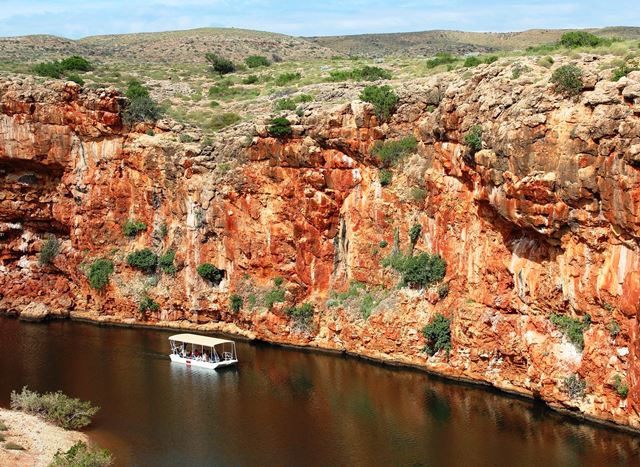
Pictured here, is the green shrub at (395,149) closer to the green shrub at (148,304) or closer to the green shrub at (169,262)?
the green shrub at (169,262)

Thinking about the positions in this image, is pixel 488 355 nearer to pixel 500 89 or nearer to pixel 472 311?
pixel 472 311

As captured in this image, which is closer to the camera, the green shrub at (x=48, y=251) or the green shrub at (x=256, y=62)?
the green shrub at (x=48, y=251)

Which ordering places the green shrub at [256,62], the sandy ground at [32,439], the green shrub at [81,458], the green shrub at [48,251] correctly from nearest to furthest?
the green shrub at [81,458]
the sandy ground at [32,439]
the green shrub at [48,251]
the green shrub at [256,62]

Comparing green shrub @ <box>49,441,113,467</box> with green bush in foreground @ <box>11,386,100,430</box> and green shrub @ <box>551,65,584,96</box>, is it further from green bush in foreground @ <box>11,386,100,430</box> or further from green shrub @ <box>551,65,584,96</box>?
green shrub @ <box>551,65,584,96</box>

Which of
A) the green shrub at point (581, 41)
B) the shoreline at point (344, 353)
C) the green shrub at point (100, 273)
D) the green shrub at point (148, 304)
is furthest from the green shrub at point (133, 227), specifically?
the green shrub at point (581, 41)

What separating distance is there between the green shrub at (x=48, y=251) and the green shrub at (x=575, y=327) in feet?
113

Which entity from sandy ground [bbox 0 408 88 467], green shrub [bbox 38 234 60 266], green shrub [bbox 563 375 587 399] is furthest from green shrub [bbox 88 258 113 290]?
green shrub [bbox 563 375 587 399]

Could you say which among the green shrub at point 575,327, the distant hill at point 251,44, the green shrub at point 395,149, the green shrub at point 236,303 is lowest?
the green shrub at point 236,303

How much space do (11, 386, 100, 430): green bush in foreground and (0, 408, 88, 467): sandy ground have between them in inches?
18.6

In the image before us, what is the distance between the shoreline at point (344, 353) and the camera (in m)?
33.9

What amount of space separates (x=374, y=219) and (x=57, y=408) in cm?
1978

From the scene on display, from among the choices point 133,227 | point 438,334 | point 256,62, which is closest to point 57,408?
point 133,227

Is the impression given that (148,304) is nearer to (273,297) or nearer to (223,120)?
(273,297)

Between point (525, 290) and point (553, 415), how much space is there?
5.76 meters
